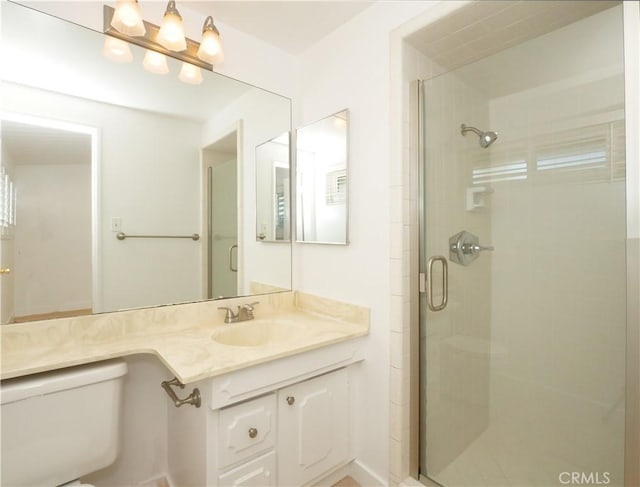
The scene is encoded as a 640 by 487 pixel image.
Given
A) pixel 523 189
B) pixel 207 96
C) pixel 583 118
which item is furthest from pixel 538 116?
Result: pixel 207 96

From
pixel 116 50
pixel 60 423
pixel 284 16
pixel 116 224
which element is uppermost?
pixel 284 16

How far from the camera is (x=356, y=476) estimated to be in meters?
1.52

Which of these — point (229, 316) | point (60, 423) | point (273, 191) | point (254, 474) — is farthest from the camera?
point (273, 191)

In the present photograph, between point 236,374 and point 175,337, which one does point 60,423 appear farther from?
point 236,374

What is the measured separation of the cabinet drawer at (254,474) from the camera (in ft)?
3.69

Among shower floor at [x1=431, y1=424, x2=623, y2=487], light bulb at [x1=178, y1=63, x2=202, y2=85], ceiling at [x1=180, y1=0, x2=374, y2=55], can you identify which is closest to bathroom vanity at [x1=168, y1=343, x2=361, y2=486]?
shower floor at [x1=431, y1=424, x2=623, y2=487]

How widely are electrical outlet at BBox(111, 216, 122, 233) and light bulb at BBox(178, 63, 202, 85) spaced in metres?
0.73

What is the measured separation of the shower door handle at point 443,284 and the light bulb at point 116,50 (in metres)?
1.60

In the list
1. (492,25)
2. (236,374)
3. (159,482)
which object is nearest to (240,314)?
(236,374)

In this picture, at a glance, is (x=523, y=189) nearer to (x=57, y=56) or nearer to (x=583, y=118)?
(x=583, y=118)

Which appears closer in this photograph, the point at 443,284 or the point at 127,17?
the point at 127,17

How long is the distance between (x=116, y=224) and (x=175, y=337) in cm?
56

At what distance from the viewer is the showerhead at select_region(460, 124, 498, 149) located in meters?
1.45

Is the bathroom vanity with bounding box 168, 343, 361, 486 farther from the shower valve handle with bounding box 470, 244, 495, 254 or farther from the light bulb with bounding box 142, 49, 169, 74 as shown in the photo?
the light bulb with bounding box 142, 49, 169, 74
